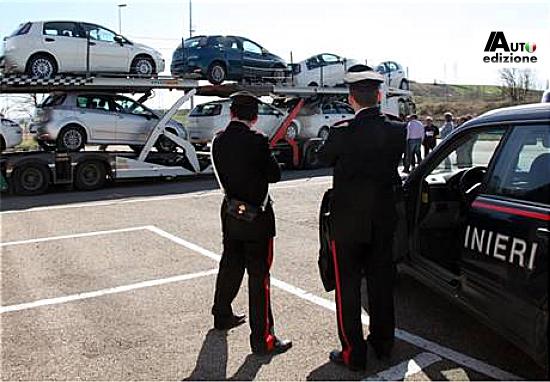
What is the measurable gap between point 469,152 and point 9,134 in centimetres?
1036

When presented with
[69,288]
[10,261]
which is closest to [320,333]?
[69,288]

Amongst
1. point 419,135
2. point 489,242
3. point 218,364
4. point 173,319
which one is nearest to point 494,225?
point 489,242

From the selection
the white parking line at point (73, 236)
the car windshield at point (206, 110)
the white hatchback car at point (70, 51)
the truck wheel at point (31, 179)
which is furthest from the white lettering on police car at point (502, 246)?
the car windshield at point (206, 110)

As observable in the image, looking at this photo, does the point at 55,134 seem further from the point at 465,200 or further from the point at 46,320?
the point at 465,200

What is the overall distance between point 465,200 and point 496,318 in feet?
3.88

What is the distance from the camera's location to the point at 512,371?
3.26 meters

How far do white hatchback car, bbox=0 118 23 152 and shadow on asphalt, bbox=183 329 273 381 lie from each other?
9662mm

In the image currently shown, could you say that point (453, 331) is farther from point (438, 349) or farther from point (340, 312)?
point (340, 312)

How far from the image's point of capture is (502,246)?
3.03 m

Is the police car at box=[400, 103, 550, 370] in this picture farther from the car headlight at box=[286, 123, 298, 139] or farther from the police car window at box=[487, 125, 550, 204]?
the car headlight at box=[286, 123, 298, 139]

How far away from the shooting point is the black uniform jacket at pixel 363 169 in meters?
3.20

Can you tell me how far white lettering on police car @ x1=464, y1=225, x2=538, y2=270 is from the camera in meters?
2.80

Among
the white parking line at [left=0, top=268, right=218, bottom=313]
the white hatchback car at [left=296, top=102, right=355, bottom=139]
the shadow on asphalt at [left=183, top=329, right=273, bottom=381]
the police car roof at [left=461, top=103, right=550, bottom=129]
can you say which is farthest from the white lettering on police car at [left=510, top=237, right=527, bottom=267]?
the white hatchback car at [left=296, top=102, right=355, bottom=139]

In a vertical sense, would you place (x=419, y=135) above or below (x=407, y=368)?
above
